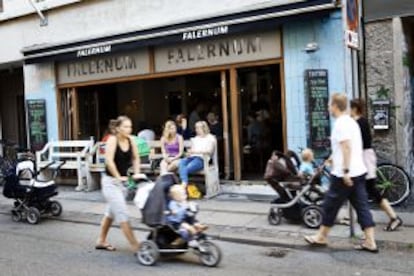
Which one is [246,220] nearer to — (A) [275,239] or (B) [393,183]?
(A) [275,239]

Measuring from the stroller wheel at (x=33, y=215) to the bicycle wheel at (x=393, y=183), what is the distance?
5.55m

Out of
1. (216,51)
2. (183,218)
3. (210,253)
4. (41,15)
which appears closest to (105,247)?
(183,218)

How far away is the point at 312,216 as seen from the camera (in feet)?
27.6

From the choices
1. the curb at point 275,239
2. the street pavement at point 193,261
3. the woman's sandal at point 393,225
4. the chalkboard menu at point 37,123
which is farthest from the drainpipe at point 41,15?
the woman's sandal at point 393,225

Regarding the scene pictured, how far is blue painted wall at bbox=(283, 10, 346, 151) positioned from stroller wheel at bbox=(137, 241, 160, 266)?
443cm

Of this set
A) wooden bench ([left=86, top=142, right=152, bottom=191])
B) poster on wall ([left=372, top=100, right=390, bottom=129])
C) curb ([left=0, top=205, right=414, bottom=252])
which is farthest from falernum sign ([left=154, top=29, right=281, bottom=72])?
curb ([left=0, top=205, right=414, bottom=252])

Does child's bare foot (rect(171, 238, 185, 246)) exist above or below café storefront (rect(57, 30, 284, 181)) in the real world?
below

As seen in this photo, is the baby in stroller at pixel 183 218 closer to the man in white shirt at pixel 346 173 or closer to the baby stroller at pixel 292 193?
the man in white shirt at pixel 346 173

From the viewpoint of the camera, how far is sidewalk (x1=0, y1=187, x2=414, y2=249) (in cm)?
790

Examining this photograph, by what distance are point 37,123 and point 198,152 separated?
5.67 metres

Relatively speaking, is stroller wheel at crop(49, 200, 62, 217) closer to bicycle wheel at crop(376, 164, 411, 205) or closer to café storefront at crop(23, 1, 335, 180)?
café storefront at crop(23, 1, 335, 180)

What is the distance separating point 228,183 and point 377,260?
5.00 meters

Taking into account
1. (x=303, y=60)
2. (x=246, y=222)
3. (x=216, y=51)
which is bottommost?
(x=246, y=222)

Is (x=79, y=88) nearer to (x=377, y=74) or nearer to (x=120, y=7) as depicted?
(x=120, y=7)
